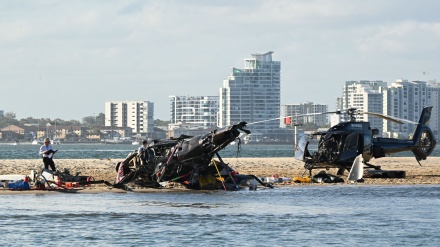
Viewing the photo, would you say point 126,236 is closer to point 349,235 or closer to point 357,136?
point 349,235

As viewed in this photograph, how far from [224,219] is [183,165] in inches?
307

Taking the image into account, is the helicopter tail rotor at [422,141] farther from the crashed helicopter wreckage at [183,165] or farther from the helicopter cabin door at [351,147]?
the crashed helicopter wreckage at [183,165]

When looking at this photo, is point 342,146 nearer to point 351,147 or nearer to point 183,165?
point 351,147

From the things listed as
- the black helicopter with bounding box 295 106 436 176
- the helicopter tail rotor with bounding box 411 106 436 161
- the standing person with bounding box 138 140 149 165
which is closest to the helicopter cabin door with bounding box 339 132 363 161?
the black helicopter with bounding box 295 106 436 176

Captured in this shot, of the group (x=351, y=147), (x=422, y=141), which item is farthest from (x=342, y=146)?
(x=422, y=141)

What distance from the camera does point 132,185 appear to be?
37656 millimetres

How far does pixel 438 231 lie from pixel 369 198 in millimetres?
8953

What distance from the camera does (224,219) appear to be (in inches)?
1134

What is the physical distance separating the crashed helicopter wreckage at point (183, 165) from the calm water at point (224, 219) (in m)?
0.79

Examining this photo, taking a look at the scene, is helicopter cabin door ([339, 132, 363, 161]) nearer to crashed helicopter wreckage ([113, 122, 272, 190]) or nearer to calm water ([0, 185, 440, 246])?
calm water ([0, 185, 440, 246])

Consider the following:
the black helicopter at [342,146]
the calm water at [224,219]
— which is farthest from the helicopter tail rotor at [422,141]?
the calm water at [224,219]

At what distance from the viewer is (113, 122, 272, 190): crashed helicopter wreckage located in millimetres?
35719

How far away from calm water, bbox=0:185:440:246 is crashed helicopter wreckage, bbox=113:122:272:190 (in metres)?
0.79

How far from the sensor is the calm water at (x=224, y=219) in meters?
25.0
